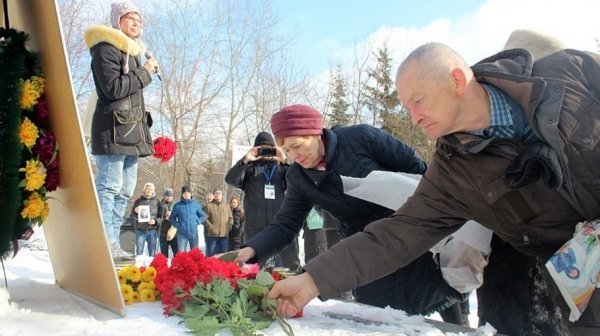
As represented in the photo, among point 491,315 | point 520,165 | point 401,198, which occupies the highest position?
point 520,165

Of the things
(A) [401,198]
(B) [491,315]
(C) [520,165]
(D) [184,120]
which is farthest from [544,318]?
(D) [184,120]

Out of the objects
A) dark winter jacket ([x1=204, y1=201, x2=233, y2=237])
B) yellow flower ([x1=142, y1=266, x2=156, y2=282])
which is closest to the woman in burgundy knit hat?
yellow flower ([x1=142, y1=266, x2=156, y2=282])

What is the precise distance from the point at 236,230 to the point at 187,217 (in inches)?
39.3

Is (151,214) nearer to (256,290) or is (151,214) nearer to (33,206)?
(33,206)

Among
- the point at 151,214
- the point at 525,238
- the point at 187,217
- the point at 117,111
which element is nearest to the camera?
the point at 525,238

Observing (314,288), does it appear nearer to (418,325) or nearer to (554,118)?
(418,325)

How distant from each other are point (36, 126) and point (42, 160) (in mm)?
126

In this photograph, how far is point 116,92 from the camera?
356 cm

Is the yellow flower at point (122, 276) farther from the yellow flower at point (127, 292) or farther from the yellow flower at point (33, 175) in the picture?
the yellow flower at point (33, 175)

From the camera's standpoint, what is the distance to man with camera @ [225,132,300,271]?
552 centimetres

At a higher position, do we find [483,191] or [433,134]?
[433,134]

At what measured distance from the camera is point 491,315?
243 cm

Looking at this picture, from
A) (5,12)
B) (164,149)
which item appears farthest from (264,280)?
(164,149)

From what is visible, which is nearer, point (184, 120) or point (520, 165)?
point (520, 165)
